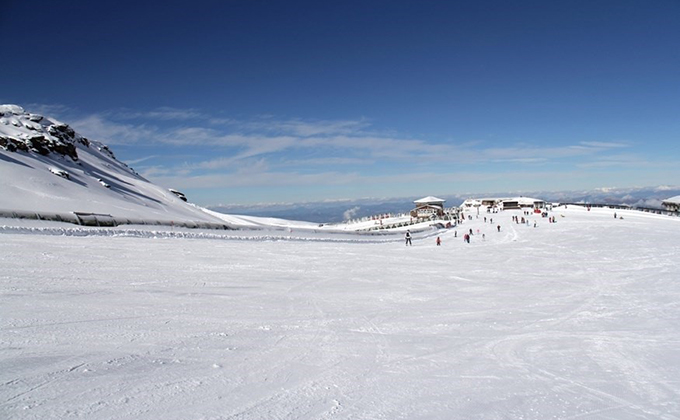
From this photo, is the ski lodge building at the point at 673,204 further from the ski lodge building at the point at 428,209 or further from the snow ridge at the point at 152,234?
the snow ridge at the point at 152,234

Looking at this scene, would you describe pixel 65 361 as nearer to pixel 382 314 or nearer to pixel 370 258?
pixel 382 314

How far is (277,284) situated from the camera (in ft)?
47.3

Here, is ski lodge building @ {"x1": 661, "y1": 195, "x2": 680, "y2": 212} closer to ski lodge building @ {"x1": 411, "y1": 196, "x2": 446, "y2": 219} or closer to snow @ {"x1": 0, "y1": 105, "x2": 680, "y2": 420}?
ski lodge building @ {"x1": 411, "y1": 196, "x2": 446, "y2": 219}

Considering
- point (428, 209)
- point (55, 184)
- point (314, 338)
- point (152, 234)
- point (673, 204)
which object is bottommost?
point (314, 338)

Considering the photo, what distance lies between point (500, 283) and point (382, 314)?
8.44 meters

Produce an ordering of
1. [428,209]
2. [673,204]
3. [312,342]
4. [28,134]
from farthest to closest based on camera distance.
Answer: [428,209]
[673,204]
[28,134]
[312,342]

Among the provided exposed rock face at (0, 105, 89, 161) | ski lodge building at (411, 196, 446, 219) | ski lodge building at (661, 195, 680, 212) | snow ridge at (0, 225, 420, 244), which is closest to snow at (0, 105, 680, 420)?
snow ridge at (0, 225, 420, 244)

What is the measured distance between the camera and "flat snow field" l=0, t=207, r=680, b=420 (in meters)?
5.65

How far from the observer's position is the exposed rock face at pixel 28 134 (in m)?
55.8

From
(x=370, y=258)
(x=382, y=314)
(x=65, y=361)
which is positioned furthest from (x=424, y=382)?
(x=370, y=258)

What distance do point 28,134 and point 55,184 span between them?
2838 centimetres

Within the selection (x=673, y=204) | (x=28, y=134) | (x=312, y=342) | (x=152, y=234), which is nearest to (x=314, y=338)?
(x=312, y=342)

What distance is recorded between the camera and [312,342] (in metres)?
8.36

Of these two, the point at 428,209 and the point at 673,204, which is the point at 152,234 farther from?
the point at 673,204
